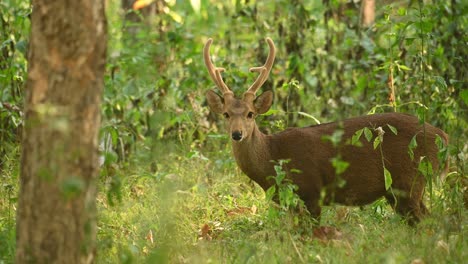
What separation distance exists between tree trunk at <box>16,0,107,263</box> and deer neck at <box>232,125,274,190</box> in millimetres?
2784

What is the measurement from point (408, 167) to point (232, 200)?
150cm

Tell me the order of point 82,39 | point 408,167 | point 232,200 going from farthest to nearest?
point 232,200
point 408,167
point 82,39

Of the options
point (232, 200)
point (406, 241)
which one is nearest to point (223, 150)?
point (232, 200)

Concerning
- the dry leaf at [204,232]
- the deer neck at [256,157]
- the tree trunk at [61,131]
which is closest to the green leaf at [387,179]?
the deer neck at [256,157]

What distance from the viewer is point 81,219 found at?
3816mm

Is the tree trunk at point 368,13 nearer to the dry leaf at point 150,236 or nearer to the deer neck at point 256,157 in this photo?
the deer neck at point 256,157

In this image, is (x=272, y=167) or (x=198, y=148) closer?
(x=272, y=167)

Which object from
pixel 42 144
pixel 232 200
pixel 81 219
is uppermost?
pixel 42 144

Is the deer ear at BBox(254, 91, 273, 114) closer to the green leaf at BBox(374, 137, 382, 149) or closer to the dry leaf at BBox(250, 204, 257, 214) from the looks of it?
the dry leaf at BBox(250, 204, 257, 214)

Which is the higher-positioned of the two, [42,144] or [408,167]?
[42,144]

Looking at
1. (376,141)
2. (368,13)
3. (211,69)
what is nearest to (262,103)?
(211,69)

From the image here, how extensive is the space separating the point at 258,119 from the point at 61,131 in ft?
14.4

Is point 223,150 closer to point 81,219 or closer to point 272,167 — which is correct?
point 272,167

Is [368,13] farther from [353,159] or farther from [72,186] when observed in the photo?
[72,186]
